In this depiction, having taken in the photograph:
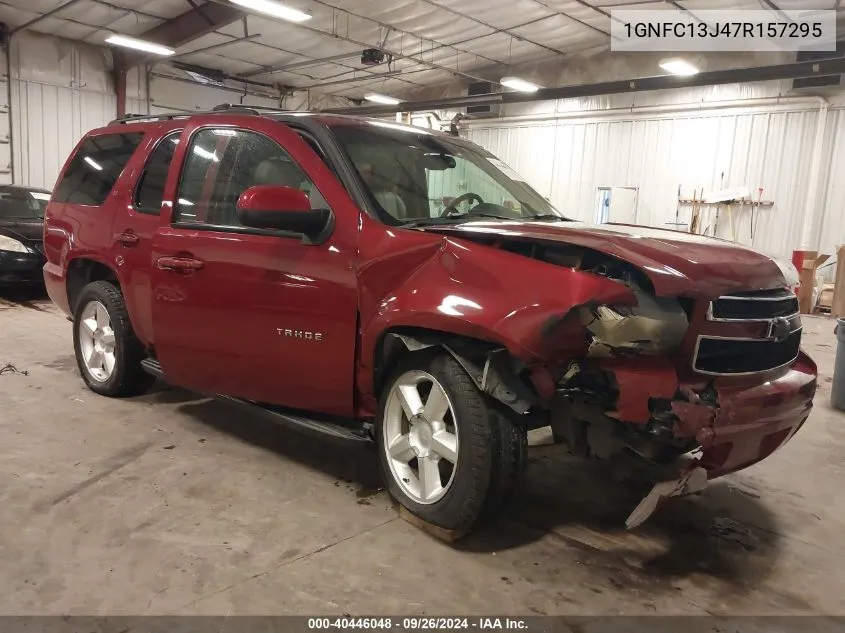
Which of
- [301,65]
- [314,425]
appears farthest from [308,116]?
[301,65]

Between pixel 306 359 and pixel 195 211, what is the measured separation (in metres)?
1.09

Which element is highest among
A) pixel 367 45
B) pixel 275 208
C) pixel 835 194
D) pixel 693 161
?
pixel 367 45

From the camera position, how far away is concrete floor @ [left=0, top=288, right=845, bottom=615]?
2.20 meters

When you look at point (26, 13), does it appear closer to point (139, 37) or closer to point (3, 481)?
point (139, 37)

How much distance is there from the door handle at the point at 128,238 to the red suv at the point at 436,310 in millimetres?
24

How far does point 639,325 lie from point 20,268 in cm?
809

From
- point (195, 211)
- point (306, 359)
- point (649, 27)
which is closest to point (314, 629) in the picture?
point (306, 359)

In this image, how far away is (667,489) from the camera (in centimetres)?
215

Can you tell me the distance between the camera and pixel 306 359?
286 centimetres

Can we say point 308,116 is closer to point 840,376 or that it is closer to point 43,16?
point 840,376

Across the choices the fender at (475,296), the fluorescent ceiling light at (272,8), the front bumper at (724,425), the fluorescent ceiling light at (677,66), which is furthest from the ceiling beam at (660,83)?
the front bumper at (724,425)

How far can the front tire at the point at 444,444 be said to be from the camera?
2.36 m

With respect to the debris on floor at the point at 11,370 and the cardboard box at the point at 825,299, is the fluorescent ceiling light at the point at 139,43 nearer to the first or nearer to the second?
the debris on floor at the point at 11,370

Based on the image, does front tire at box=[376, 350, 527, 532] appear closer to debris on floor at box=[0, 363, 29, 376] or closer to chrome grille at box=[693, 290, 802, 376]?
chrome grille at box=[693, 290, 802, 376]
